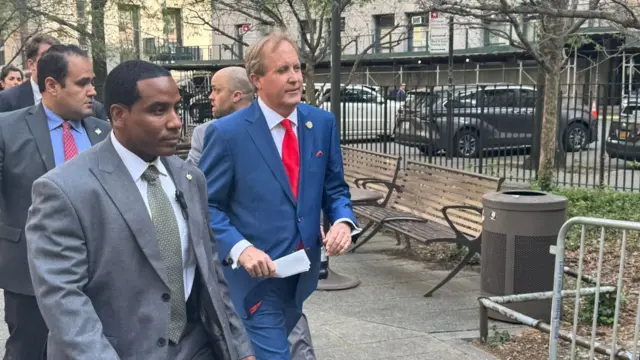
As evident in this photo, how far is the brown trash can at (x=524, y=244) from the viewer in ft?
18.3

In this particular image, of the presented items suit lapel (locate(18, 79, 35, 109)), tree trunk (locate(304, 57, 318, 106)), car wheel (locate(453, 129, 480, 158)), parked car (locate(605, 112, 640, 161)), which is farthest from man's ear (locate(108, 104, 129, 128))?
car wheel (locate(453, 129, 480, 158))

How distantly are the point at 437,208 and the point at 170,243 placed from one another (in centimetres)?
543

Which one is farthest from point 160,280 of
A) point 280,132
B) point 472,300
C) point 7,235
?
point 472,300

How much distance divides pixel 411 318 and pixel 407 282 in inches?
44.9

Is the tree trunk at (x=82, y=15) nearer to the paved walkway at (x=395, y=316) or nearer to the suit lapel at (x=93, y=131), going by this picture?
the paved walkway at (x=395, y=316)

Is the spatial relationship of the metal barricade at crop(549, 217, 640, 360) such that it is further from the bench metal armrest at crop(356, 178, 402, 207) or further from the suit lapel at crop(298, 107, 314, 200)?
the bench metal armrest at crop(356, 178, 402, 207)

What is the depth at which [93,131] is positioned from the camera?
402 centimetres

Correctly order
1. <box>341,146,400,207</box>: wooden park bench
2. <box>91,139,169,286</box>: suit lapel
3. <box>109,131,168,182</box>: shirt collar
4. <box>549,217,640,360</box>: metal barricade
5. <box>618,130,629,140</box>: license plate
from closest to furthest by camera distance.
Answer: <box>91,139,169,286</box>: suit lapel → <box>109,131,168,182</box>: shirt collar → <box>549,217,640,360</box>: metal barricade → <box>341,146,400,207</box>: wooden park bench → <box>618,130,629,140</box>: license plate

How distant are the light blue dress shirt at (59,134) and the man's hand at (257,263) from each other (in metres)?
1.22

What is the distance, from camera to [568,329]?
556cm

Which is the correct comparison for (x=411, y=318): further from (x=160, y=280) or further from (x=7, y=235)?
(x=160, y=280)

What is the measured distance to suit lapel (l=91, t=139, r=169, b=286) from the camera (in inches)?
89.0

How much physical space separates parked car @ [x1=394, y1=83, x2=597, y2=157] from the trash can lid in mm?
7462

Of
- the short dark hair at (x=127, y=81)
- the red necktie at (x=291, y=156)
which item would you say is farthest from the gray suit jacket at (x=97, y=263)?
the red necktie at (x=291, y=156)
